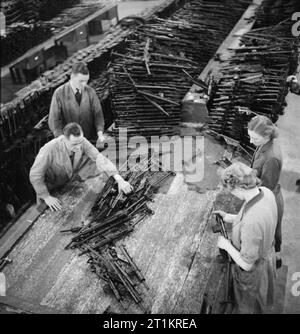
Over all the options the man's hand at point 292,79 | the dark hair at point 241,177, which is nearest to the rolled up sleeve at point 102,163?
the dark hair at point 241,177

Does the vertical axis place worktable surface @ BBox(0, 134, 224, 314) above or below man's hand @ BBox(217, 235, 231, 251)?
below

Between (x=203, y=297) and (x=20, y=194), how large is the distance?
5.23 meters

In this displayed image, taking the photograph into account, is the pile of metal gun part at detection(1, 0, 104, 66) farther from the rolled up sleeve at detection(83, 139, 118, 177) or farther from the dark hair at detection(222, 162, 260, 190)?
the dark hair at detection(222, 162, 260, 190)

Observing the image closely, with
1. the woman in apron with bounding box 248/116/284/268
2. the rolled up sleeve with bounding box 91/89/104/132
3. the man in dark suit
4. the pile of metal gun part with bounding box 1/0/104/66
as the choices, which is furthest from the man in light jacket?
the pile of metal gun part with bounding box 1/0/104/66

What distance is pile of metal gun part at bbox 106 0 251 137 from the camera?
22.4ft

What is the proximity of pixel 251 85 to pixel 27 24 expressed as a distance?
9408 millimetres

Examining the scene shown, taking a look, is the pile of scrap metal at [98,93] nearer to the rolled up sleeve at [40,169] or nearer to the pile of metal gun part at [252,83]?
the pile of metal gun part at [252,83]

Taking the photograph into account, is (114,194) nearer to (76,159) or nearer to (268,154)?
(76,159)

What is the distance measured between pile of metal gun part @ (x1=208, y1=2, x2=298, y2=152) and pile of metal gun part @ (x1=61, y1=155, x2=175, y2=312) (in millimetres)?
1611

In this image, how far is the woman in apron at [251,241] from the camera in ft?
10.4

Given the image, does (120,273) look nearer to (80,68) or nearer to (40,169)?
(40,169)

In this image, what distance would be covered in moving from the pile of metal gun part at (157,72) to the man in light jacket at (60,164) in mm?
1571

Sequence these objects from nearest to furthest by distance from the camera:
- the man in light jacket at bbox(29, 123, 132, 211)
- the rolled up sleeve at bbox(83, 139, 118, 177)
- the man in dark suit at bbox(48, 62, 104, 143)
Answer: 1. the man in light jacket at bbox(29, 123, 132, 211)
2. the rolled up sleeve at bbox(83, 139, 118, 177)
3. the man in dark suit at bbox(48, 62, 104, 143)
